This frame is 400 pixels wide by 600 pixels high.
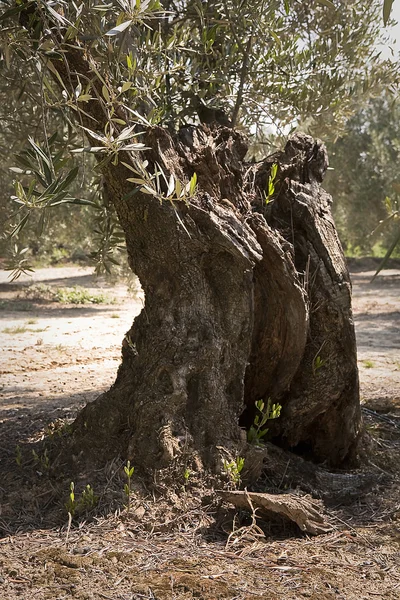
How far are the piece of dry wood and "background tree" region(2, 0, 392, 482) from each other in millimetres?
270

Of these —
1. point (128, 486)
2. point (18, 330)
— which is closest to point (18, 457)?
point (128, 486)

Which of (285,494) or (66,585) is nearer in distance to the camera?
(66,585)

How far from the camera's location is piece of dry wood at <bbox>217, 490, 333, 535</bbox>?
3439 mm

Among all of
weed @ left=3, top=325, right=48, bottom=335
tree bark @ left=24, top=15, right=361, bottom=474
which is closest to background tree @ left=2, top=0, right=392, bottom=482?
tree bark @ left=24, top=15, right=361, bottom=474

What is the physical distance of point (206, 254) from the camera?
12.8 feet

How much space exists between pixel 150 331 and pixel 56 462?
36.5 inches

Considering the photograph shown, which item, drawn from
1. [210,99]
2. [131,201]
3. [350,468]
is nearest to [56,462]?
[131,201]

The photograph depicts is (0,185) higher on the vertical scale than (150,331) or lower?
higher

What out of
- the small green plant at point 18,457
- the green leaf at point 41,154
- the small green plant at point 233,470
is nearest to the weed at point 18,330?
the small green plant at point 18,457

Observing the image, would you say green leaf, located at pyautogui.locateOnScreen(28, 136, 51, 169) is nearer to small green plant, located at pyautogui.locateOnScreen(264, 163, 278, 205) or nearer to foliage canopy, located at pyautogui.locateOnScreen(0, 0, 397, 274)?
foliage canopy, located at pyautogui.locateOnScreen(0, 0, 397, 274)

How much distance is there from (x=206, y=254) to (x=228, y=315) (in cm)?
38

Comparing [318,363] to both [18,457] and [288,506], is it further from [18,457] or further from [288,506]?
[18,457]

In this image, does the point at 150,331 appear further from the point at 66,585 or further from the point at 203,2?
the point at 203,2

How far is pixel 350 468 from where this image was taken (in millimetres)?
4449
